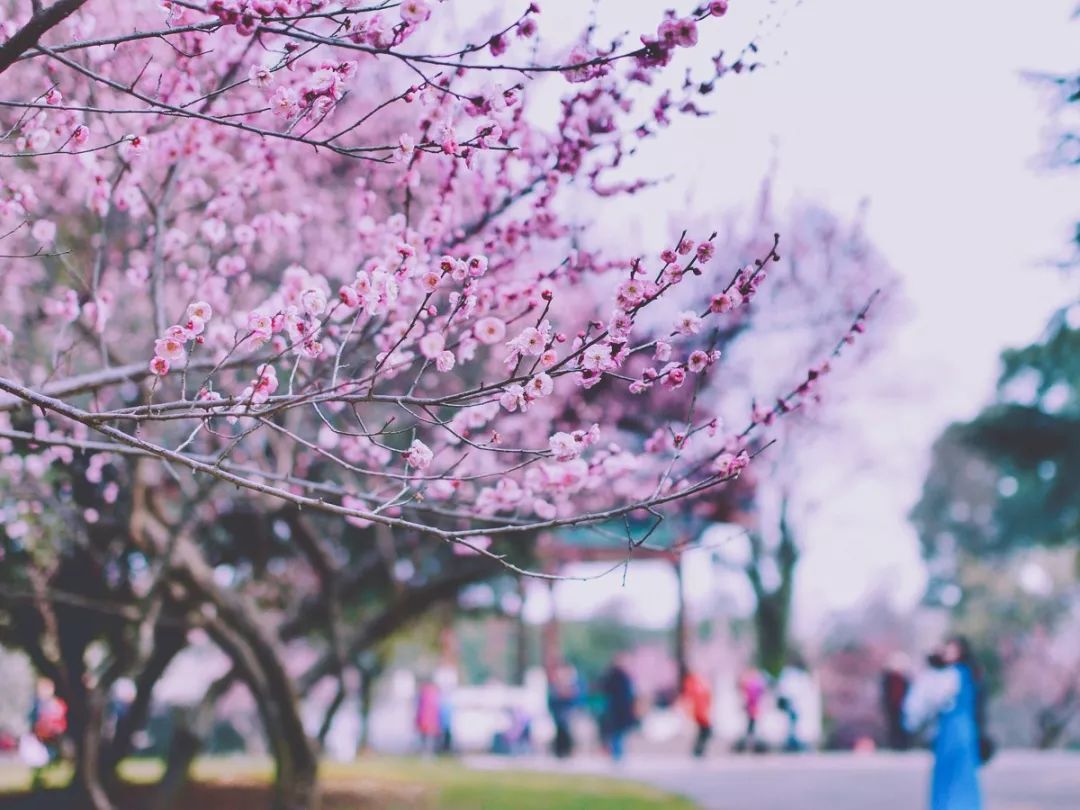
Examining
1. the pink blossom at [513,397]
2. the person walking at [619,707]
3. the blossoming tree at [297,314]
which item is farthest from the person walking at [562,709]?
the pink blossom at [513,397]

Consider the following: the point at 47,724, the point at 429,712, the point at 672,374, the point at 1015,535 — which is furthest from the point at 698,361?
the point at 1015,535

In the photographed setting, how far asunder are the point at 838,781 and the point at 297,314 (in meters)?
10.3

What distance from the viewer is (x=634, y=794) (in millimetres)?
10438

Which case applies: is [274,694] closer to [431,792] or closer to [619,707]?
[431,792]

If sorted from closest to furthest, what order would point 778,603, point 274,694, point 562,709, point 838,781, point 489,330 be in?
point 489,330 → point 274,694 → point 838,781 → point 562,709 → point 778,603

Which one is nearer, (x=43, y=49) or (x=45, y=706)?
(x=43, y=49)

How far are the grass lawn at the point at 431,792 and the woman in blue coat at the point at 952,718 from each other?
121 inches

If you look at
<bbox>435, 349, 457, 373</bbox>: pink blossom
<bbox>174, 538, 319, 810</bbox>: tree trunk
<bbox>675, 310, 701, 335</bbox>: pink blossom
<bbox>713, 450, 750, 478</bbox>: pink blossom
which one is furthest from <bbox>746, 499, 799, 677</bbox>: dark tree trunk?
<bbox>675, 310, 701, 335</bbox>: pink blossom

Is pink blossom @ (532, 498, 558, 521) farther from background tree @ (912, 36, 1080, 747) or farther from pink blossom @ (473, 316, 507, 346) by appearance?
background tree @ (912, 36, 1080, 747)

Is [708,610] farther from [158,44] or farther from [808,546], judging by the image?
[158,44]

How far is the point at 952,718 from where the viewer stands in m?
6.80

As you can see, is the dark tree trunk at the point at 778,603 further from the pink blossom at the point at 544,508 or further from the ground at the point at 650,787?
the pink blossom at the point at 544,508

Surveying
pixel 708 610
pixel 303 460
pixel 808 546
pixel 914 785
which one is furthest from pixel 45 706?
pixel 708 610

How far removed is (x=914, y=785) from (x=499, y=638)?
1514 inches
